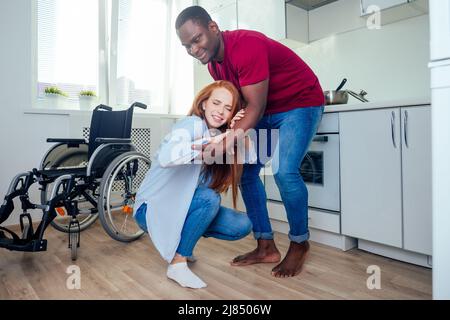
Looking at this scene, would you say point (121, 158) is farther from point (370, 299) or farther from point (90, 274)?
point (370, 299)

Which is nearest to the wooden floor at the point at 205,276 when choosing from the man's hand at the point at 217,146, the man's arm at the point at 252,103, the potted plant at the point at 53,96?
the man's hand at the point at 217,146

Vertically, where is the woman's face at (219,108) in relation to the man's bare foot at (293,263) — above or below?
above

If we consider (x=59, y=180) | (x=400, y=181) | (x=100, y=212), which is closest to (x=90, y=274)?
(x=100, y=212)

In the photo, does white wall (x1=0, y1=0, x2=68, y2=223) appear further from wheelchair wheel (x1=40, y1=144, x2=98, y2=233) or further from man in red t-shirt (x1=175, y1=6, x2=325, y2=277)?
man in red t-shirt (x1=175, y1=6, x2=325, y2=277)

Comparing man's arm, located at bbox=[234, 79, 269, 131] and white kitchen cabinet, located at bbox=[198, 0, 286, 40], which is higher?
white kitchen cabinet, located at bbox=[198, 0, 286, 40]

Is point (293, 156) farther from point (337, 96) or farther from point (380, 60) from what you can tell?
point (380, 60)

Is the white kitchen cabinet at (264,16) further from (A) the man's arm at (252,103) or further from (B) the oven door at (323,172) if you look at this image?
(A) the man's arm at (252,103)

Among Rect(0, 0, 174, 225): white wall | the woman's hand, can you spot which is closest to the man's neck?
the woman's hand

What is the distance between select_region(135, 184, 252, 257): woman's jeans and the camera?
1.23m

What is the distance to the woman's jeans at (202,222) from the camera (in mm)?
1231

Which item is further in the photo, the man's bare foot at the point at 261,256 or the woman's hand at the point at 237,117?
the man's bare foot at the point at 261,256

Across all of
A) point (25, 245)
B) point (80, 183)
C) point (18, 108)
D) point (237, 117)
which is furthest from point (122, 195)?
point (18, 108)

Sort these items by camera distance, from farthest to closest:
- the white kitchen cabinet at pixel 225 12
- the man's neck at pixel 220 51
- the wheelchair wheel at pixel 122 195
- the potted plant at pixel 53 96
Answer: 1. the white kitchen cabinet at pixel 225 12
2. the potted plant at pixel 53 96
3. the wheelchair wheel at pixel 122 195
4. the man's neck at pixel 220 51

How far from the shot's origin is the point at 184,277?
4.13 feet
